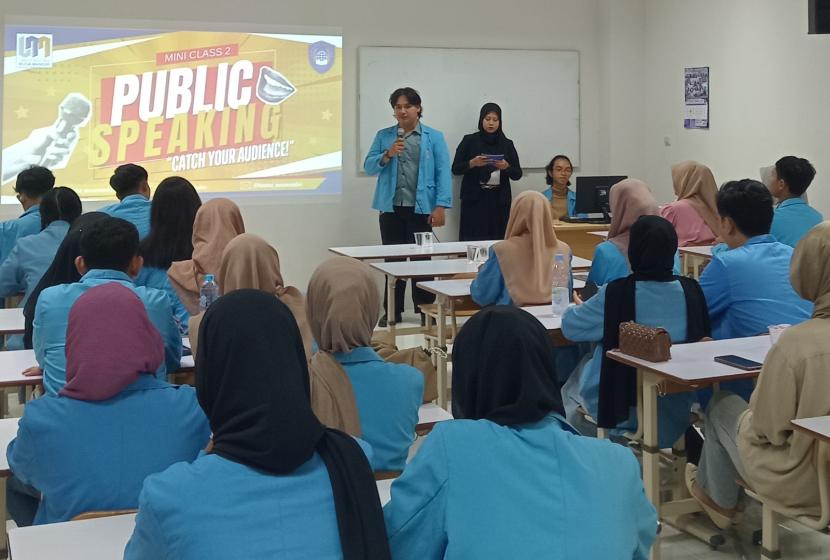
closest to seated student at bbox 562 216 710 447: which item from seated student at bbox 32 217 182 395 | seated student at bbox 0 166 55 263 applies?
seated student at bbox 32 217 182 395

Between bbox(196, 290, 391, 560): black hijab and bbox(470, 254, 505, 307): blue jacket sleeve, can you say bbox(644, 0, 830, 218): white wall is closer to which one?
bbox(470, 254, 505, 307): blue jacket sleeve

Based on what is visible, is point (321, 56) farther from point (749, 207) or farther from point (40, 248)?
point (749, 207)

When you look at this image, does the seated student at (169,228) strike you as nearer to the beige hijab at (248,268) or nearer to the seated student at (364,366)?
the beige hijab at (248,268)

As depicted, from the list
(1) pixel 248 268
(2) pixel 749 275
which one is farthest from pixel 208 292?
(2) pixel 749 275

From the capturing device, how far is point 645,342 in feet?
11.2

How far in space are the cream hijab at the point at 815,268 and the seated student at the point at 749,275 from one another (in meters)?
0.95

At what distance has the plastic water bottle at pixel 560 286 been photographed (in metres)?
4.54

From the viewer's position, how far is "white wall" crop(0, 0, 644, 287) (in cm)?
818

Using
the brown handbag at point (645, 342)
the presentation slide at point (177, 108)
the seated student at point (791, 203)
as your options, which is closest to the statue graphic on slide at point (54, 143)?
the presentation slide at point (177, 108)

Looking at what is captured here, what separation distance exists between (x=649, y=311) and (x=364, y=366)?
4.93 ft

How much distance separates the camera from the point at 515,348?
169 cm

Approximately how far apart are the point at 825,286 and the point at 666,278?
38.4 inches

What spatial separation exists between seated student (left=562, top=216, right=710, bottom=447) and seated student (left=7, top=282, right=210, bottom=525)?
6.27 feet

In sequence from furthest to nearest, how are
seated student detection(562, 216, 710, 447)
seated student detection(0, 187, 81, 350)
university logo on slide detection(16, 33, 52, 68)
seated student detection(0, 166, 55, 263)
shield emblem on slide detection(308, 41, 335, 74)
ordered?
shield emblem on slide detection(308, 41, 335, 74) → university logo on slide detection(16, 33, 52, 68) → seated student detection(0, 166, 55, 263) → seated student detection(0, 187, 81, 350) → seated student detection(562, 216, 710, 447)
